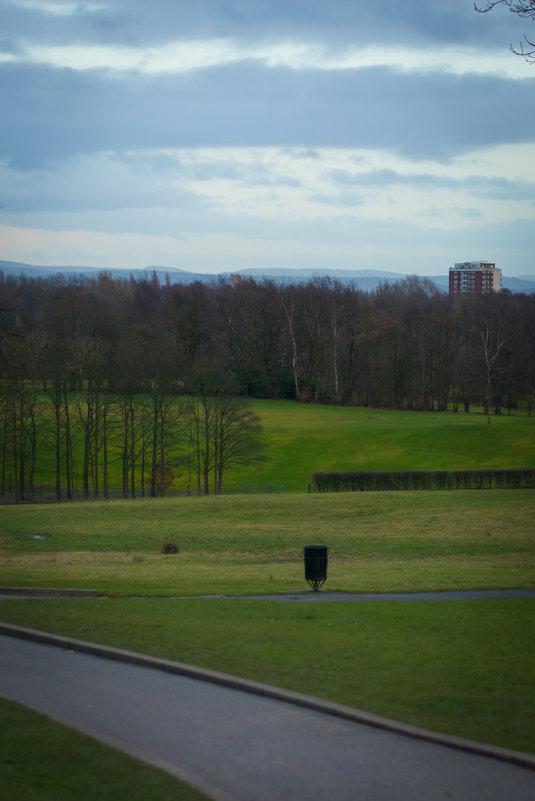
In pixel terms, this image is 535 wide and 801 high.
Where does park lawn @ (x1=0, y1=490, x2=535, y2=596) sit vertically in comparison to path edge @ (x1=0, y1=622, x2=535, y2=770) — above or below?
below

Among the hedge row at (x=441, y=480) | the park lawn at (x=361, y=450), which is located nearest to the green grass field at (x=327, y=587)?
the hedge row at (x=441, y=480)

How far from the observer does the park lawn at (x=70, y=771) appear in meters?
6.25

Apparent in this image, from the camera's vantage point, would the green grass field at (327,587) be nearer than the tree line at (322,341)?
Yes

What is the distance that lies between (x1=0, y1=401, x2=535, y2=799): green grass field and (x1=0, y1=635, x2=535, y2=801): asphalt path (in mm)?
569

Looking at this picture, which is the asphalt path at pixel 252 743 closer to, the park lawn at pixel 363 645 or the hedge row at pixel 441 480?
the park lawn at pixel 363 645

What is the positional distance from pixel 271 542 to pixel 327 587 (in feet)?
35.4

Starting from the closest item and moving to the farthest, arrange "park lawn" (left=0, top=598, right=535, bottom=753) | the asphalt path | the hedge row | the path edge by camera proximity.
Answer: the asphalt path
the path edge
"park lawn" (left=0, top=598, right=535, bottom=753)
the hedge row

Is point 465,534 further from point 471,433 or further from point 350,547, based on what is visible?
point 471,433

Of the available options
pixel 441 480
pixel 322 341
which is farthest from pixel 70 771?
pixel 322 341

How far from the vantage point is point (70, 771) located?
6684 mm

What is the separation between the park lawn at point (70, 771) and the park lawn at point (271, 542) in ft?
28.6

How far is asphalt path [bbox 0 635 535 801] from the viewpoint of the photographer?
260 inches

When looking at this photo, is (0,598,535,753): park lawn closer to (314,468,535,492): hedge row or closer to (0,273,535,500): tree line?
(314,468,535,492): hedge row

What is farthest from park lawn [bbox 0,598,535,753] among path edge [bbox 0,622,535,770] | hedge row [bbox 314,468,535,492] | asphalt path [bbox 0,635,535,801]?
hedge row [bbox 314,468,535,492]
